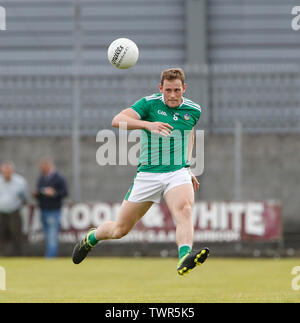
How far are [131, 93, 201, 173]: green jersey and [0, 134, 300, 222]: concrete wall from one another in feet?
32.9

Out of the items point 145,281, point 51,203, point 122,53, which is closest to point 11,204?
point 51,203

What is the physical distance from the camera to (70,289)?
11938 millimetres

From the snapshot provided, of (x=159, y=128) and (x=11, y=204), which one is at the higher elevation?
(x=159, y=128)

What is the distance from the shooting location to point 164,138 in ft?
30.9

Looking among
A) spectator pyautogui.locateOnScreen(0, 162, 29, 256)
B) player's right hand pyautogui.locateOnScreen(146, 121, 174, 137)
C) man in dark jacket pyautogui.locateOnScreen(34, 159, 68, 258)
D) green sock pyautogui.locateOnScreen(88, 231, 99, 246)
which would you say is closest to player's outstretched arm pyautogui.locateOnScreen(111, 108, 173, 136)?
player's right hand pyautogui.locateOnScreen(146, 121, 174, 137)

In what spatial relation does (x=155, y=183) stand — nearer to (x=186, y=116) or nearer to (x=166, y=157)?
(x=166, y=157)

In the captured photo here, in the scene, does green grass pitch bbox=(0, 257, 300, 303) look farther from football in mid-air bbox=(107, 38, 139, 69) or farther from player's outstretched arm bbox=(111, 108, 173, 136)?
football in mid-air bbox=(107, 38, 139, 69)

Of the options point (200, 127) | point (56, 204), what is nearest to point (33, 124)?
point (56, 204)

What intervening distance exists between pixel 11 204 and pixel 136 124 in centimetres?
1026

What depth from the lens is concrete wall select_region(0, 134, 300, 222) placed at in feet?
64.1

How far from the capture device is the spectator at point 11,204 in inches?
732

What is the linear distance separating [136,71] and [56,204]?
12.2 feet

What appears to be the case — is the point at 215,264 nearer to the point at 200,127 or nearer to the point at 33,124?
the point at 200,127

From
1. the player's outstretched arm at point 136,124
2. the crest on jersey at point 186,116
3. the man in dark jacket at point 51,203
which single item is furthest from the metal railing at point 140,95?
the player's outstretched arm at point 136,124
